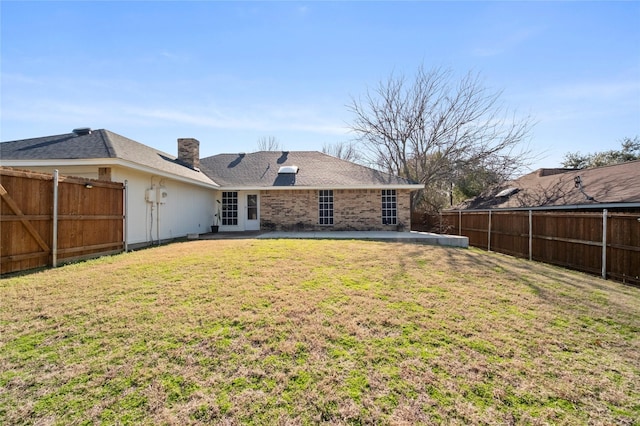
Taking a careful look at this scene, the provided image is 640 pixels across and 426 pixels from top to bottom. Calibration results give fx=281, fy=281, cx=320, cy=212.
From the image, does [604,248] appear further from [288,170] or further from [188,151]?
[188,151]

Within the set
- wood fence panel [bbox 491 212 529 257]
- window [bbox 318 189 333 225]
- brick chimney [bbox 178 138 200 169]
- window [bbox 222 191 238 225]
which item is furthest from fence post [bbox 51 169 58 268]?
wood fence panel [bbox 491 212 529 257]

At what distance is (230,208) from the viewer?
49.4 ft

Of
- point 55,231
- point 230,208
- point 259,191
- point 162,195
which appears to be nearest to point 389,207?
point 259,191

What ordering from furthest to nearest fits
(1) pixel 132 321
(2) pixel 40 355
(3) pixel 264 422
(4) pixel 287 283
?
1. (4) pixel 287 283
2. (1) pixel 132 321
3. (2) pixel 40 355
4. (3) pixel 264 422

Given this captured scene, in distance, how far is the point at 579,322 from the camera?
3711 mm

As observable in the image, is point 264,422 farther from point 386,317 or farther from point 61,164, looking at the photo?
point 61,164

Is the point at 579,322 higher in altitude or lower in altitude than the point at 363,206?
lower

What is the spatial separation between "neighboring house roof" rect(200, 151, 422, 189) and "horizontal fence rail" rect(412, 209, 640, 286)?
409 centimetres

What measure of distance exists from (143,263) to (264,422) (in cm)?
547

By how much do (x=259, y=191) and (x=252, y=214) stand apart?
128cm

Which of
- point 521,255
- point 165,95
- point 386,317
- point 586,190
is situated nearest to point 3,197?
point 386,317

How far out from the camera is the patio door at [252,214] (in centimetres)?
1473

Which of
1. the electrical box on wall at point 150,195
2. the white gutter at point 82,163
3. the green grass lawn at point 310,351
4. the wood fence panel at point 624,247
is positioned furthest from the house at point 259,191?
the wood fence panel at point 624,247

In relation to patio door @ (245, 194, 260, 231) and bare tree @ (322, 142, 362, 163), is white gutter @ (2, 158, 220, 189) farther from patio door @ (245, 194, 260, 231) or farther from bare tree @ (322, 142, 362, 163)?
bare tree @ (322, 142, 362, 163)
